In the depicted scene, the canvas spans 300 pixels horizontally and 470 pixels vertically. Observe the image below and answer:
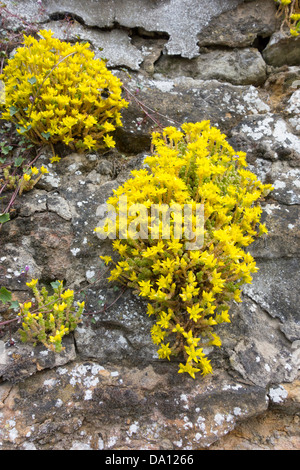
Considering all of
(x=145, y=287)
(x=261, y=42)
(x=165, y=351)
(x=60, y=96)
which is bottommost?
(x=165, y=351)

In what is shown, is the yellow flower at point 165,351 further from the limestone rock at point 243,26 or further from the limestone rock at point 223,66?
the limestone rock at point 243,26

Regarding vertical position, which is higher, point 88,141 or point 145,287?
point 88,141

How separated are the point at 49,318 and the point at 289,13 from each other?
13.9 feet

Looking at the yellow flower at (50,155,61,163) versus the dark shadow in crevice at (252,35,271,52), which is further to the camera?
the dark shadow in crevice at (252,35,271,52)

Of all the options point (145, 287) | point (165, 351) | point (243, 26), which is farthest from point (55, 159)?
point (243, 26)

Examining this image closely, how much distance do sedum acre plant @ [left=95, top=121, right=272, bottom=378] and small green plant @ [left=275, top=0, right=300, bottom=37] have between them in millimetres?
2459

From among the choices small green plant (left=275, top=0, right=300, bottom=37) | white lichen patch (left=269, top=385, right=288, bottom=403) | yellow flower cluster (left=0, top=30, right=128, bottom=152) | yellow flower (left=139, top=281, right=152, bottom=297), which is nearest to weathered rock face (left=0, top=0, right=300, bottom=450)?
white lichen patch (left=269, top=385, right=288, bottom=403)

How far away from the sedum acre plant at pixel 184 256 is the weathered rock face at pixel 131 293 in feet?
0.62

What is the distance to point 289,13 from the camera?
13.2 ft

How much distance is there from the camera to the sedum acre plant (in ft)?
7.22

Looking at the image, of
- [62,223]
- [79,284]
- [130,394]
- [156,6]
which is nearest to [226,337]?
[130,394]

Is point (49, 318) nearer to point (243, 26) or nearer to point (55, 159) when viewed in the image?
point (55, 159)

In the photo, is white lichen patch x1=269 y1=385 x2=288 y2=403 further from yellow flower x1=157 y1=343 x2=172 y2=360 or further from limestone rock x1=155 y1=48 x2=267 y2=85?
limestone rock x1=155 y1=48 x2=267 y2=85

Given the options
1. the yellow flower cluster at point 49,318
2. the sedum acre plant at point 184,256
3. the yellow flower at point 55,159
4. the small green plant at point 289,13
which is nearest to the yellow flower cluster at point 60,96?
the yellow flower at point 55,159
